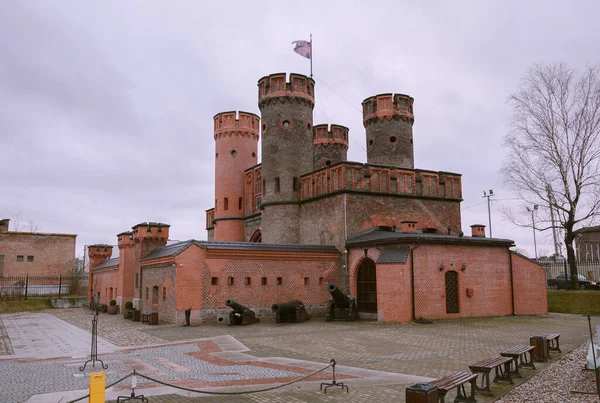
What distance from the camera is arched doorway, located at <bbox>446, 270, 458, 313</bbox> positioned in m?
24.6

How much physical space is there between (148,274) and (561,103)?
85.7ft

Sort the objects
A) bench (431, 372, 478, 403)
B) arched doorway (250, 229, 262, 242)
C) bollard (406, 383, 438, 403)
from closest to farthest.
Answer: bollard (406, 383, 438, 403), bench (431, 372, 478, 403), arched doorway (250, 229, 262, 242)

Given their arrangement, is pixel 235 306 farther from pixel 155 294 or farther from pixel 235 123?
pixel 235 123

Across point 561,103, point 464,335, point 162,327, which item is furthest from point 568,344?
point 561,103

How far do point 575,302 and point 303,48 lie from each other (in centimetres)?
2330

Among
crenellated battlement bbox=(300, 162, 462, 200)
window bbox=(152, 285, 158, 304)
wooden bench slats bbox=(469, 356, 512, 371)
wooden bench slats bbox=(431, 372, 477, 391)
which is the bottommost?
wooden bench slats bbox=(469, 356, 512, 371)

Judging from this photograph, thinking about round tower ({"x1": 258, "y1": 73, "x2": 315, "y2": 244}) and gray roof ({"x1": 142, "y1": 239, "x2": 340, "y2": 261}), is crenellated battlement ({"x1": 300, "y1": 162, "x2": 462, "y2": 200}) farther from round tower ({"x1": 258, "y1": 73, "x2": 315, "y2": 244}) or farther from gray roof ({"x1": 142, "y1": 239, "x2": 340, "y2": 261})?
gray roof ({"x1": 142, "y1": 239, "x2": 340, "y2": 261})

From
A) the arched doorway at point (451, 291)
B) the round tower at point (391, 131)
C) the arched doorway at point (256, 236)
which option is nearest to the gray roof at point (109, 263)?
the arched doorway at point (256, 236)

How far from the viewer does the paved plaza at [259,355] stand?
9859 mm

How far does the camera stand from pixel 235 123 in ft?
124

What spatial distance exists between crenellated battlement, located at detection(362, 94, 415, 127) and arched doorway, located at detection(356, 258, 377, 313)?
13.4m

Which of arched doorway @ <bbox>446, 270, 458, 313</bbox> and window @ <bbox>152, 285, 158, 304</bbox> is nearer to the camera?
arched doorway @ <bbox>446, 270, 458, 313</bbox>

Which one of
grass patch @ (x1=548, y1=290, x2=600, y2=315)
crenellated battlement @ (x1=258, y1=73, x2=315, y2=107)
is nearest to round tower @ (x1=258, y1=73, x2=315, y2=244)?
crenellated battlement @ (x1=258, y1=73, x2=315, y2=107)

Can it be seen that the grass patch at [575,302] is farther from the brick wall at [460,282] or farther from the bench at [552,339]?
the bench at [552,339]
